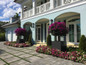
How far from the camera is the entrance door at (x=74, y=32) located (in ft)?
26.3

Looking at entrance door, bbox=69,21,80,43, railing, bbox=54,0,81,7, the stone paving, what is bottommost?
the stone paving

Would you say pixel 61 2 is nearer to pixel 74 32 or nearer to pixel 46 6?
pixel 46 6

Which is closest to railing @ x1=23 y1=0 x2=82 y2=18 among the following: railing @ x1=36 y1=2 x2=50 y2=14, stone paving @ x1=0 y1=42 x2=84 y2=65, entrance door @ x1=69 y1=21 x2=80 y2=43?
railing @ x1=36 y1=2 x2=50 y2=14

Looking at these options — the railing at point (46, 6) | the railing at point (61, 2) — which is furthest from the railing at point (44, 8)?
the railing at point (61, 2)

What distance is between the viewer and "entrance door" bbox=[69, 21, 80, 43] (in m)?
8.03

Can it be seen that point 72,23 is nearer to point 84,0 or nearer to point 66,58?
point 84,0

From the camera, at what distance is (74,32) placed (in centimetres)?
825

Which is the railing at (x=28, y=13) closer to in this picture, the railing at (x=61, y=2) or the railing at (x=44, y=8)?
the railing at (x=44, y=8)

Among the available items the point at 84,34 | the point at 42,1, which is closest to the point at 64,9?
the point at 84,34

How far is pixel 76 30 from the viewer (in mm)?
8172

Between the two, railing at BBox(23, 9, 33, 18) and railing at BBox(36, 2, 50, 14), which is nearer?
railing at BBox(36, 2, 50, 14)

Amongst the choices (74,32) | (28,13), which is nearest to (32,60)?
(74,32)

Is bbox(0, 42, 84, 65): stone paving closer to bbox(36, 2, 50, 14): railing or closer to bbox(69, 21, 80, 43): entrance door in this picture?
bbox(69, 21, 80, 43): entrance door

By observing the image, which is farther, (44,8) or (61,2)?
(44,8)
